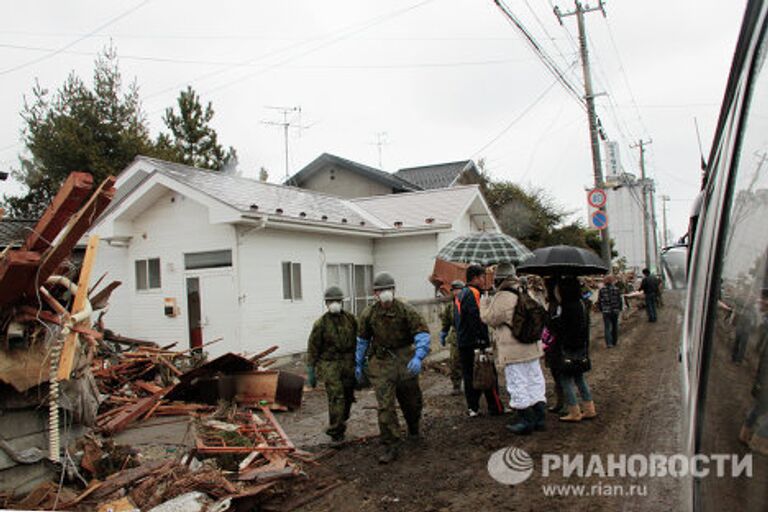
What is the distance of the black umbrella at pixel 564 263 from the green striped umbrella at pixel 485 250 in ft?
3.87

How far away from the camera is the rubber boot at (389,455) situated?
573 centimetres

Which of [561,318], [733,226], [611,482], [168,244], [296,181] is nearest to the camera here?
[733,226]

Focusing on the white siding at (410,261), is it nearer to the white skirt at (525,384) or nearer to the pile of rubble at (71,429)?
the white skirt at (525,384)

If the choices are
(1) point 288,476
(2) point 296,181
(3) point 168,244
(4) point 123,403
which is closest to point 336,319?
(1) point 288,476

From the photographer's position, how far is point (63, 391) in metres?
5.42

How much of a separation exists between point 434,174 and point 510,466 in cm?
3061

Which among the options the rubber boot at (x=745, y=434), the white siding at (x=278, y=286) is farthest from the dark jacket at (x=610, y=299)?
the rubber boot at (x=745, y=434)

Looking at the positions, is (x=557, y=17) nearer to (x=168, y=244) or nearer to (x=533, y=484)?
(x=168, y=244)

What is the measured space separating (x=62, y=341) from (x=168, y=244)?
8707mm

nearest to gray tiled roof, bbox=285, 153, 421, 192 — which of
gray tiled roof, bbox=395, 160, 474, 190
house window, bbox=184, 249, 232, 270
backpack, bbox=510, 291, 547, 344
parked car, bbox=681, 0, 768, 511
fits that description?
gray tiled roof, bbox=395, 160, 474, 190

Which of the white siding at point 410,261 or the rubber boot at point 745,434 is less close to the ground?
the white siding at point 410,261

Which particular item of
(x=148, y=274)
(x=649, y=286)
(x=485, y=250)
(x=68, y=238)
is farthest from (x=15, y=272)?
(x=649, y=286)

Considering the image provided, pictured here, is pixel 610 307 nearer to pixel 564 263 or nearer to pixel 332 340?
pixel 564 263

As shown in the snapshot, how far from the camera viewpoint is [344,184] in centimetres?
3081
